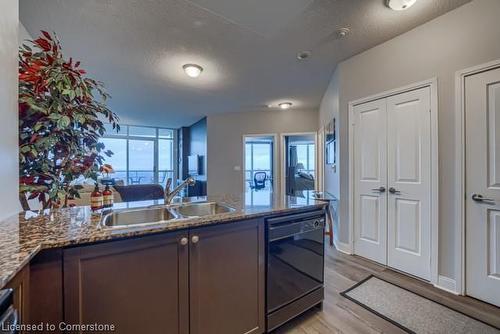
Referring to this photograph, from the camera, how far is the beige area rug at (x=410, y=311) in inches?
65.2

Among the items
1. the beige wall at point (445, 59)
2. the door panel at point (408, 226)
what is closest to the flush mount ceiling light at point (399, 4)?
the beige wall at point (445, 59)

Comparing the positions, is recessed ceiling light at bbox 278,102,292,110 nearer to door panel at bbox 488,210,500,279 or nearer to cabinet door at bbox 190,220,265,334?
door panel at bbox 488,210,500,279

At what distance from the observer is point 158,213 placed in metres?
1.69

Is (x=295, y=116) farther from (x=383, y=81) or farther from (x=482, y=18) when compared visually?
(x=482, y=18)

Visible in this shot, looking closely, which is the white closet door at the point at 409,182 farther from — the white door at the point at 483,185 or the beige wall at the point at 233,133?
the beige wall at the point at 233,133

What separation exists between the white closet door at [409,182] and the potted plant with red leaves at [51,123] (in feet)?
9.72

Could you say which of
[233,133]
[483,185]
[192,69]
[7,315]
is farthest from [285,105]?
[7,315]

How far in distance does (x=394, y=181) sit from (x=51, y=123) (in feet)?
10.5

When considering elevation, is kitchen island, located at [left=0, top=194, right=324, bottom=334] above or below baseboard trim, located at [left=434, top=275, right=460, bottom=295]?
above

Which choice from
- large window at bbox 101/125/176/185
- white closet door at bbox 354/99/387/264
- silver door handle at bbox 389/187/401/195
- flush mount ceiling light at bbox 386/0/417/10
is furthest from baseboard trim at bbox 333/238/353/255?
large window at bbox 101/125/176/185

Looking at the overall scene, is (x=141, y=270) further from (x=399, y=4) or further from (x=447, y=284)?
(x=399, y=4)

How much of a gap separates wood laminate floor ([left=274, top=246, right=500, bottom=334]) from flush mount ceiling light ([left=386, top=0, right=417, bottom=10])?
2629 millimetres

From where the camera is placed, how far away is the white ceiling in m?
2.09

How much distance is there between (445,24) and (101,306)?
344 centimetres
